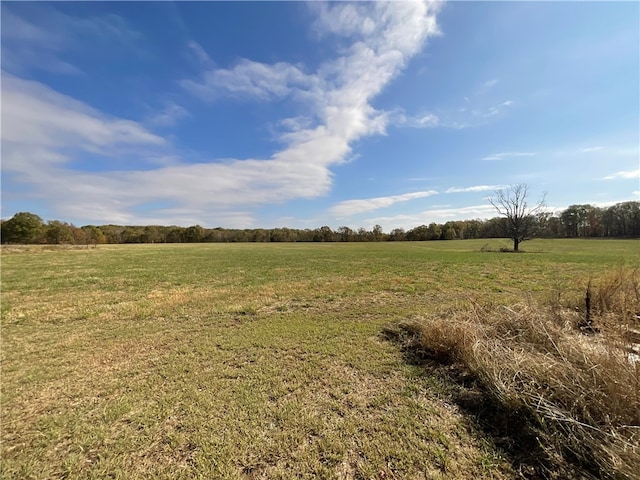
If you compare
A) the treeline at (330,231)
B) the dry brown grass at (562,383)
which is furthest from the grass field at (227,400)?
the treeline at (330,231)

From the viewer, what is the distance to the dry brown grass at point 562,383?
2.73 meters

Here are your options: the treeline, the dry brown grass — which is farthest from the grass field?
the treeline

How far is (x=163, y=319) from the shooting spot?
8.38m

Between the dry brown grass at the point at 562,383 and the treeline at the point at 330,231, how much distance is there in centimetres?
4583

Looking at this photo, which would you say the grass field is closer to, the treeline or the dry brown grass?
the dry brown grass

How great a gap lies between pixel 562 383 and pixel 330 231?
10517 cm

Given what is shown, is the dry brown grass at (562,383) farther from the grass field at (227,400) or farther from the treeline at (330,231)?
the treeline at (330,231)

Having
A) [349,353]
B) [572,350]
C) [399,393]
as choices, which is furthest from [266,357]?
[572,350]

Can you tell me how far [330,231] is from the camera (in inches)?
4272

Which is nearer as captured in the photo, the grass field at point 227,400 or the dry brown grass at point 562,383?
the dry brown grass at point 562,383

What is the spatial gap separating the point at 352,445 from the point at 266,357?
9.27 ft

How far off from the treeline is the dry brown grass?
45.8m

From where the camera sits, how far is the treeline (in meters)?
68.2

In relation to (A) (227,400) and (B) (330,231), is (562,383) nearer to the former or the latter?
(A) (227,400)
